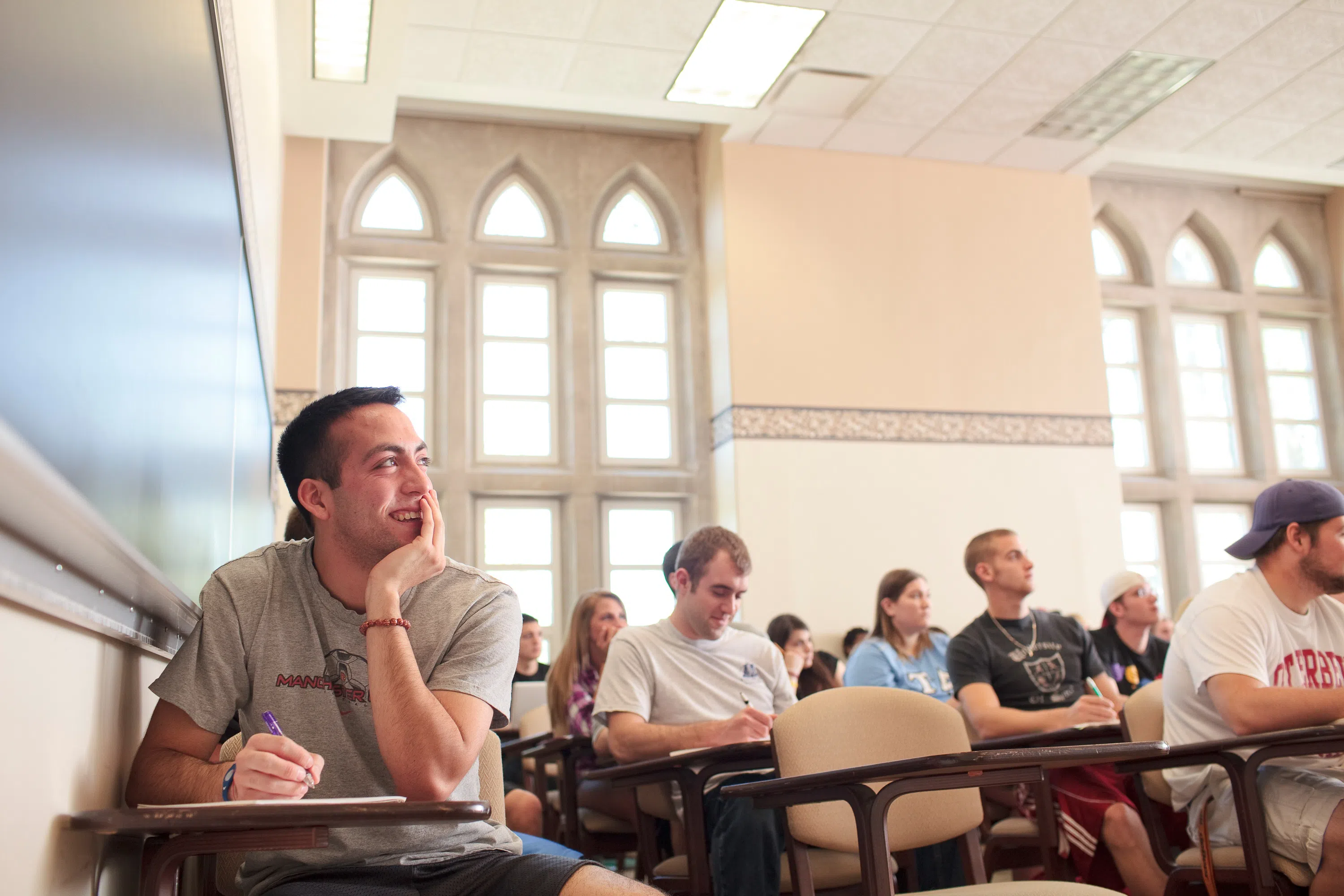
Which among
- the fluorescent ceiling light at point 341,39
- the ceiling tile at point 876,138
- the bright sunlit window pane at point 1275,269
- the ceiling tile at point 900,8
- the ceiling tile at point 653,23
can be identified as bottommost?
the bright sunlit window pane at point 1275,269

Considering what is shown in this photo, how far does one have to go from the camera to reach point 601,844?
12.8ft

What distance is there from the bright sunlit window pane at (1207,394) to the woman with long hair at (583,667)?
6.83 m

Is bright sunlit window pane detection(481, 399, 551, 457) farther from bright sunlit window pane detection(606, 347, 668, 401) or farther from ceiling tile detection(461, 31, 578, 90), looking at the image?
ceiling tile detection(461, 31, 578, 90)

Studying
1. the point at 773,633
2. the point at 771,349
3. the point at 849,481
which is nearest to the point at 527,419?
the point at 771,349

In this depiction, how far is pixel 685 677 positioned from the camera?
3375 millimetres

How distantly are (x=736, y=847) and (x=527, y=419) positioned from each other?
584cm

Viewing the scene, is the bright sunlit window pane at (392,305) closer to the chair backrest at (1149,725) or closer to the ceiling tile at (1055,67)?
the ceiling tile at (1055,67)

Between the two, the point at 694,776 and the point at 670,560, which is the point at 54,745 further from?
the point at 670,560

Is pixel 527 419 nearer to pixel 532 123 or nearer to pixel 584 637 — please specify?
pixel 532 123

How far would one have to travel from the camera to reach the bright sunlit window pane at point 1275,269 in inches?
394

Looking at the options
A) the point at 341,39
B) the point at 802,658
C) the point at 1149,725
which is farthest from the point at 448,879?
the point at 341,39

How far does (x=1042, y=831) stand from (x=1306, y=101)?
6896 mm

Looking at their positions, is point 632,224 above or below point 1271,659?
above

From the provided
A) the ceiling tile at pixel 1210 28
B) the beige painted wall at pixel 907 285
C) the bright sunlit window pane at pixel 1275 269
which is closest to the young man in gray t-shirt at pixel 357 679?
the beige painted wall at pixel 907 285
